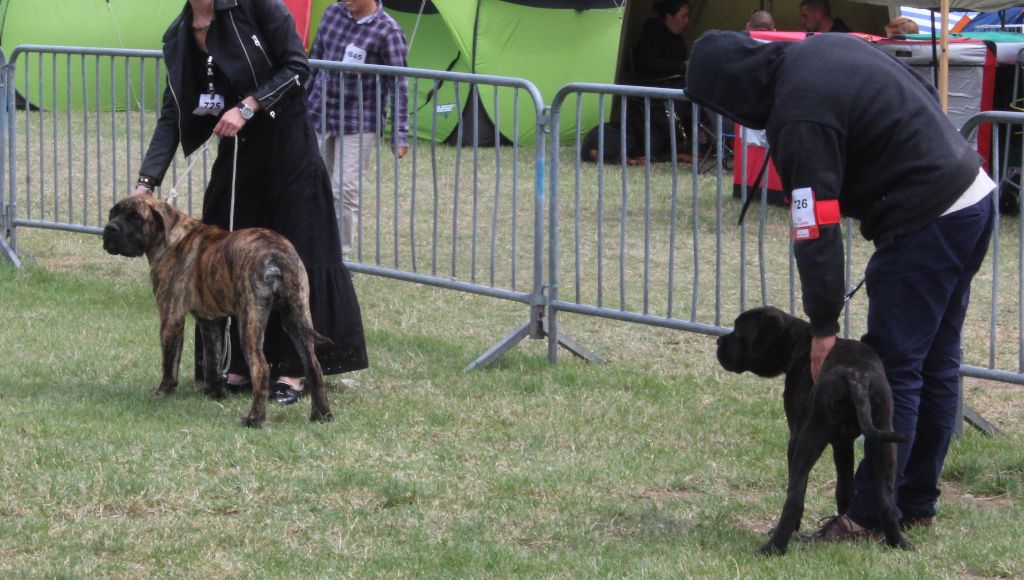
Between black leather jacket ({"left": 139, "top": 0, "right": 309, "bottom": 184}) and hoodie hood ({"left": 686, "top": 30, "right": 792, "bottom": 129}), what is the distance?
2373 millimetres

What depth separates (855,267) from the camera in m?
9.24

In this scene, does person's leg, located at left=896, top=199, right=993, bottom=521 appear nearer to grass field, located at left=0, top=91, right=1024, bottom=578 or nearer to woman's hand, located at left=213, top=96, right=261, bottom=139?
grass field, located at left=0, top=91, right=1024, bottom=578

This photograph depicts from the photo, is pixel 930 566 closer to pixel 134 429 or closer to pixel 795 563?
pixel 795 563

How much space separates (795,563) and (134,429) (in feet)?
8.95

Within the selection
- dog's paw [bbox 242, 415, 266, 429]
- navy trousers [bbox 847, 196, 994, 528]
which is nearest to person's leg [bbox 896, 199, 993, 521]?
navy trousers [bbox 847, 196, 994, 528]

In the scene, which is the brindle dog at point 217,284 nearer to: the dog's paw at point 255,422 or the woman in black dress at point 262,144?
the dog's paw at point 255,422

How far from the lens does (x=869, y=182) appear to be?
3.79 meters

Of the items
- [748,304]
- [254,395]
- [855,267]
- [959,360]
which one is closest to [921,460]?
[959,360]

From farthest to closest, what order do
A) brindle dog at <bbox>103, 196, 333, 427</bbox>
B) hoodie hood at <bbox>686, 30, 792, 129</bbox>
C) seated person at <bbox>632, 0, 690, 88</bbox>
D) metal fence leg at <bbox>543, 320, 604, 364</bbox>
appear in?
seated person at <bbox>632, 0, 690, 88</bbox> → metal fence leg at <bbox>543, 320, 604, 364</bbox> → brindle dog at <bbox>103, 196, 333, 427</bbox> → hoodie hood at <bbox>686, 30, 792, 129</bbox>

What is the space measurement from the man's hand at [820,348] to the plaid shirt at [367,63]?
174 inches

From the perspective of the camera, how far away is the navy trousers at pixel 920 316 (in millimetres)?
3828

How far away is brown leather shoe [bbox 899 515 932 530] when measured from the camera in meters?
4.22

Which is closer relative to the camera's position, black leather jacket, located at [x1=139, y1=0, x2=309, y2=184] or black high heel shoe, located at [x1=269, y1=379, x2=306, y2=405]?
black leather jacket, located at [x1=139, y1=0, x2=309, y2=184]

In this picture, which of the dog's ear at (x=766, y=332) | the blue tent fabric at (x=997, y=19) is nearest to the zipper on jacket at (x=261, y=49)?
the dog's ear at (x=766, y=332)
